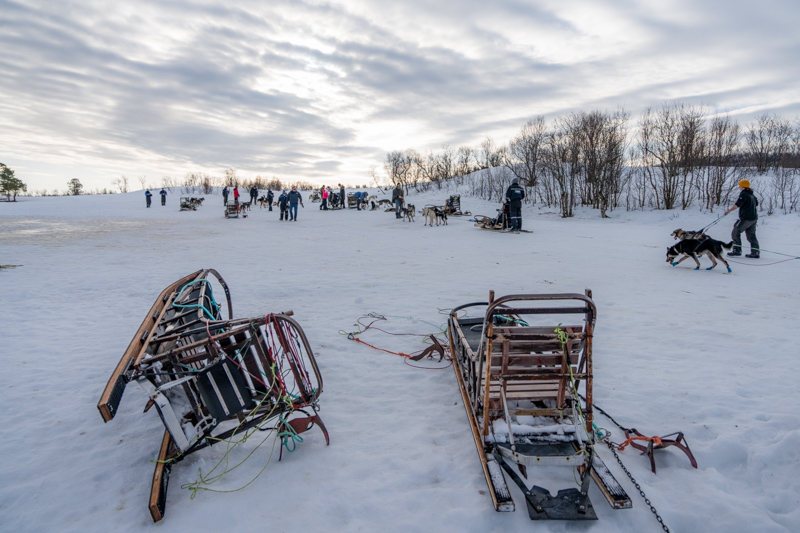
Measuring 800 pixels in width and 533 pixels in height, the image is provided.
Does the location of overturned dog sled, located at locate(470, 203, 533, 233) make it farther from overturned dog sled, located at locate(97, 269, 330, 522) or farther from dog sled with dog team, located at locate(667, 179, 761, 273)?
overturned dog sled, located at locate(97, 269, 330, 522)

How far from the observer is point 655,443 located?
2824mm

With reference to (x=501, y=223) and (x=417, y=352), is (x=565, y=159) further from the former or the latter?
(x=417, y=352)

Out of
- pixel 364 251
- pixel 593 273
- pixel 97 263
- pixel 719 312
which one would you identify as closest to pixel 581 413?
pixel 719 312

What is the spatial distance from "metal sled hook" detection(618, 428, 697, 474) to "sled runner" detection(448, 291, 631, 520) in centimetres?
40

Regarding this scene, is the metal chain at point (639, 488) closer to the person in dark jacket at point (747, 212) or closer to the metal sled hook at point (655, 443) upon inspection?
the metal sled hook at point (655, 443)

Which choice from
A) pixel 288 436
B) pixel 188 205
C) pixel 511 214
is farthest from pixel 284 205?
pixel 288 436

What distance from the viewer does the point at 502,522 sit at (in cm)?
233

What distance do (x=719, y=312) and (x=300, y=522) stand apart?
6072 millimetres

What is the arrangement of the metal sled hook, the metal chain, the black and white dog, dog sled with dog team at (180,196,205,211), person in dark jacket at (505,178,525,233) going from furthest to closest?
1. dog sled with dog team at (180,196,205,211)
2. person in dark jacket at (505,178,525,233)
3. the black and white dog
4. the metal sled hook
5. the metal chain

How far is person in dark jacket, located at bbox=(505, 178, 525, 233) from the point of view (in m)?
14.8

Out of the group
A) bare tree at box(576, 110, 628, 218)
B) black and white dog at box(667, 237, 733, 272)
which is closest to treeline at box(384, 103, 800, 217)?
bare tree at box(576, 110, 628, 218)

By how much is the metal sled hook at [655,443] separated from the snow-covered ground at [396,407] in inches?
2.6

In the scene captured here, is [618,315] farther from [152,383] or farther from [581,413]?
[152,383]

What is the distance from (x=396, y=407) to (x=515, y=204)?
13.0 m
